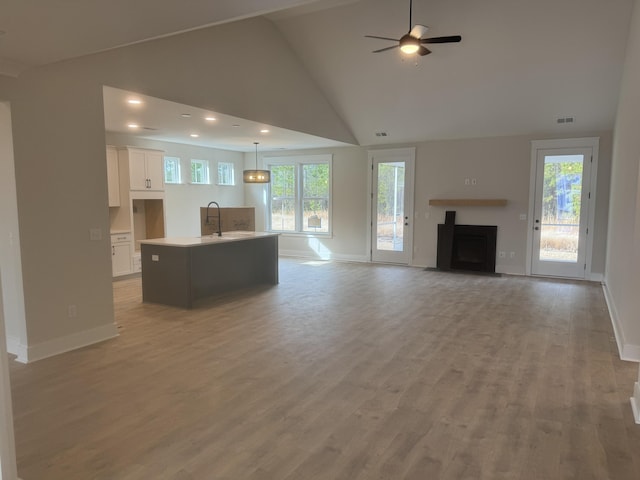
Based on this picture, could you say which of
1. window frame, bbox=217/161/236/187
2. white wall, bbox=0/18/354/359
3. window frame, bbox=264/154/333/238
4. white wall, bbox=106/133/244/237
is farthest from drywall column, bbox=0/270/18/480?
window frame, bbox=217/161/236/187

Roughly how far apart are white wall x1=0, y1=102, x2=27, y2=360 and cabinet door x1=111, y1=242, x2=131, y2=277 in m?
3.35

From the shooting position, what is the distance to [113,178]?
7211mm

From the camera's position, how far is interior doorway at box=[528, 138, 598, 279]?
723 centimetres

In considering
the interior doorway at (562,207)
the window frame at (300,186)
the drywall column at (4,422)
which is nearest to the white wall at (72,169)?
the drywall column at (4,422)

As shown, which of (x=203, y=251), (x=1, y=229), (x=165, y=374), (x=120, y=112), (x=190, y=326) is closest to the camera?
(x=165, y=374)

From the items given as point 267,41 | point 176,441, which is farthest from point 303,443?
point 267,41

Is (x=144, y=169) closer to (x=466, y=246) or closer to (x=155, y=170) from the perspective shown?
(x=155, y=170)

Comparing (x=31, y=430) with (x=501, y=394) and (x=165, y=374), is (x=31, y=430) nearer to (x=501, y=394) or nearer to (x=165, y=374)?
(x=165, y=374)

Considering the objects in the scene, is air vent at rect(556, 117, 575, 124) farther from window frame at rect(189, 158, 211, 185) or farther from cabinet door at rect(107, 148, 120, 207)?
cabinet door at rect(107, 148, 120, 207)

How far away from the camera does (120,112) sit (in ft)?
17.9

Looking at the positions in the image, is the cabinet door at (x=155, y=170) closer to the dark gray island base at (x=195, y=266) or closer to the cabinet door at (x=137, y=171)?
the cabinet door at (x=137, y=171)

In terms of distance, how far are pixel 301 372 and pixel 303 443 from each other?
103 cm

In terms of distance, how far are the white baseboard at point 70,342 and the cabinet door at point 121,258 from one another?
308 centimetres

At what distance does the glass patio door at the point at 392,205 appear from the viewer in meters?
8.82
